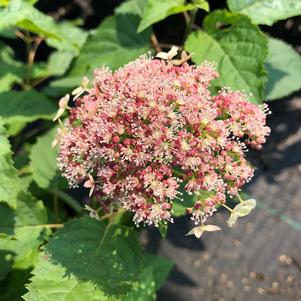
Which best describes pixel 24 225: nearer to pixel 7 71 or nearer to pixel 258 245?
pixel 7 71

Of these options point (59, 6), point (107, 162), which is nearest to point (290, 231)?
point (107, 162)

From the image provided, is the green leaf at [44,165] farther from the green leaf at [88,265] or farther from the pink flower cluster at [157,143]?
the pink flower cluster at [157,143]

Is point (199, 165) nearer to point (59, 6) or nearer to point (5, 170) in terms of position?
point (5, 170)

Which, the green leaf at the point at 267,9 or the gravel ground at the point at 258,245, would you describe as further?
the gravel ground at the point at 258,245

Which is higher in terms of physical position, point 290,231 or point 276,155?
point 276,155

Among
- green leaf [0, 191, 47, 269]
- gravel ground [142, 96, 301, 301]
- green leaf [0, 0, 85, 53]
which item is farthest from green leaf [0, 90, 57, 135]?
gravel ground [142, 96, 301, 301]

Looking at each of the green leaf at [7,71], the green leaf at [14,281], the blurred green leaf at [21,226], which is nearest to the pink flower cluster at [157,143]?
the blurred green leaf at [21,226]

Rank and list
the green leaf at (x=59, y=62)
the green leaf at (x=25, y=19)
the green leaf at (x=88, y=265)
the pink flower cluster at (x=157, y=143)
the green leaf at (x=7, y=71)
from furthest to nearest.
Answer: the green leaf at (x=59, y=62) → the green leaf at (x=7, y=71) → the green leaf at (x=25, y=19) → the green leaf at (x=88, y=265) → the pink flower cluster at (x=157, y=143)
